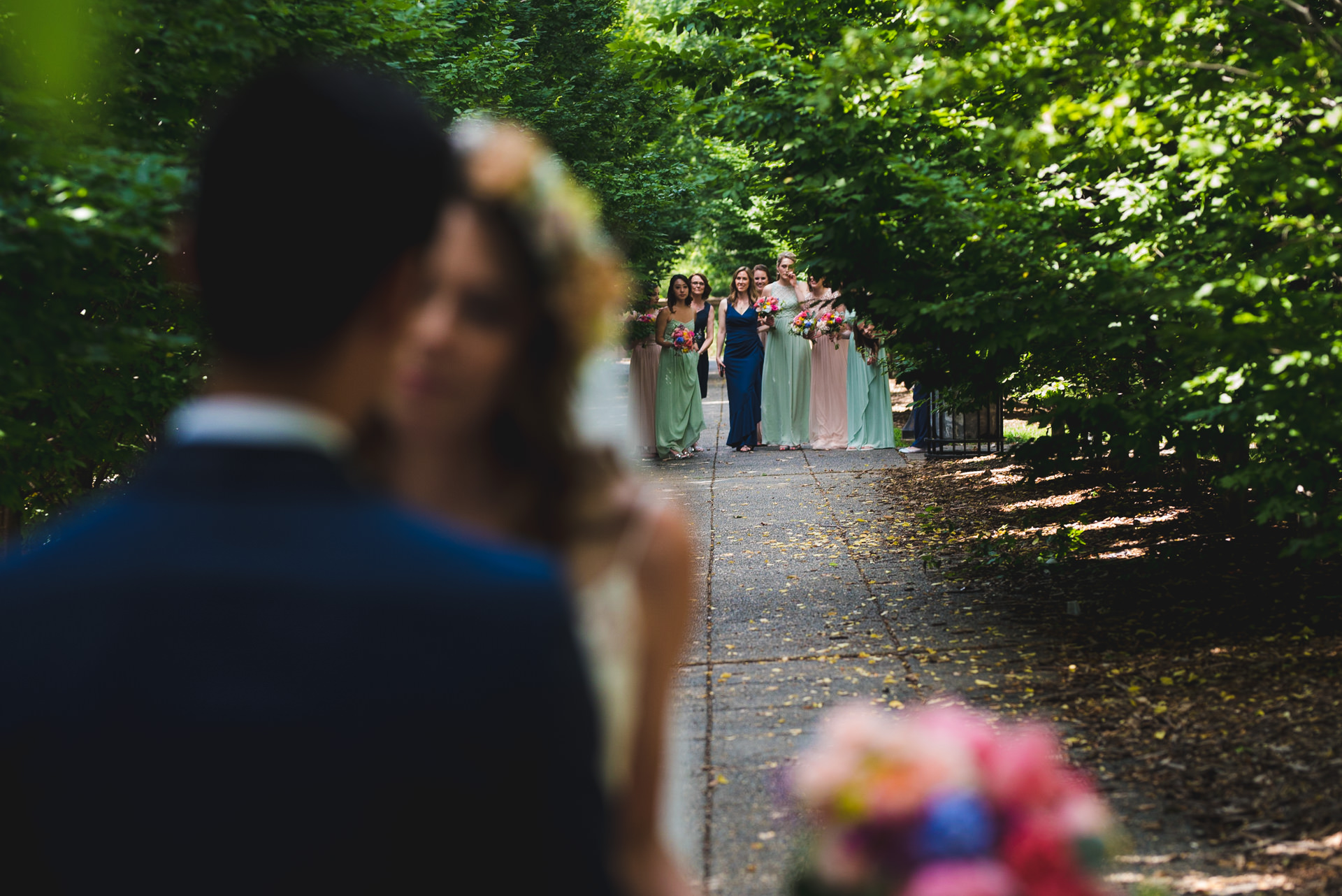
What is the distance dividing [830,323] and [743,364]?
4.55 ft

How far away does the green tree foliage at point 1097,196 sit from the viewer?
5.47 m

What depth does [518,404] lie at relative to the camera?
1.62 metres

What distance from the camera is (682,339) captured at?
55.2 feet

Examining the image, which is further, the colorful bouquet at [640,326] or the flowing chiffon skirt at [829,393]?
the flowing chiffon skirt at [829,393]

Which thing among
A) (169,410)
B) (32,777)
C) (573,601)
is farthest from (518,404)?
(169,410)

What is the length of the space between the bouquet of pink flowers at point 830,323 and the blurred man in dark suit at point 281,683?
15.4 m

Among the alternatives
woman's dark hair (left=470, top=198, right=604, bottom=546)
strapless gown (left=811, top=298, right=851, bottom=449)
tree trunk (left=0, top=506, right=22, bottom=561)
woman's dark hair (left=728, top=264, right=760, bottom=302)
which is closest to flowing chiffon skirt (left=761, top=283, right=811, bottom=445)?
strapless gown (left=811, top=298, right=851, bottom=449)

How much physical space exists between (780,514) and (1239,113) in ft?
22.1

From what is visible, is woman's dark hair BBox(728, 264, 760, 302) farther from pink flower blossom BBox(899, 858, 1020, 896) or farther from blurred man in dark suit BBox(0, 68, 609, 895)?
blurred man in dark suit BBox(0, 68, 609, 895)

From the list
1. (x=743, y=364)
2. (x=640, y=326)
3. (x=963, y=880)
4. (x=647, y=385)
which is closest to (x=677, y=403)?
(x=647, y=385)

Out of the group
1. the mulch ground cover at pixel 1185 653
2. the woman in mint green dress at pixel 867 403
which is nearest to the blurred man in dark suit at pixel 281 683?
the mulch ground cover at pixel 1185 653

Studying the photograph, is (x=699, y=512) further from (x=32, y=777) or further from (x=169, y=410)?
(x=32, y=777)

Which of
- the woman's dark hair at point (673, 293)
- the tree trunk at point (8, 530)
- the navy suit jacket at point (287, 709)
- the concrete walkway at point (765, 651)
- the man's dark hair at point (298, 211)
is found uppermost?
the woman's dark hair at point (673, 293)

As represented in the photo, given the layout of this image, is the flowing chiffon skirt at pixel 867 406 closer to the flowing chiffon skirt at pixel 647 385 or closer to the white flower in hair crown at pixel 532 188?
the flowing chiffon skirt at pixel 647 385
